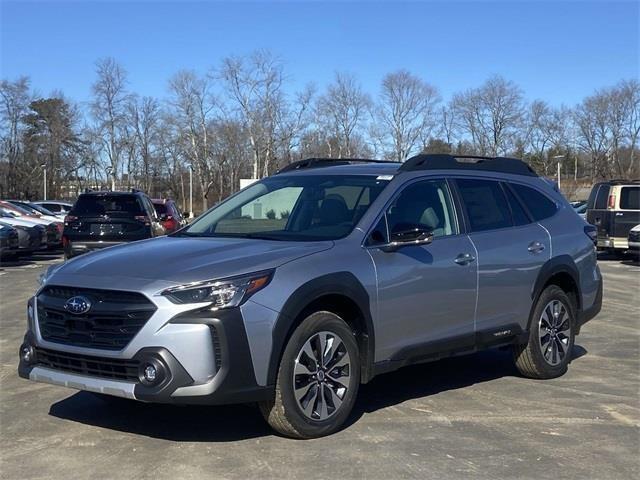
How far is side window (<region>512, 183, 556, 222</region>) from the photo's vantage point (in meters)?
6.94

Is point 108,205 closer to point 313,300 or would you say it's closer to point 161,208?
point 161,208

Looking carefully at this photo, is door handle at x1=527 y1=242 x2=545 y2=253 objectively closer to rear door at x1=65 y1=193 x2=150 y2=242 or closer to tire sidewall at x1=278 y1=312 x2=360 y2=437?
tire sidewall at x1=278 y1=312 x2=360 y2=437

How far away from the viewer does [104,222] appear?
14211mm

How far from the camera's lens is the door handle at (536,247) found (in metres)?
6.57

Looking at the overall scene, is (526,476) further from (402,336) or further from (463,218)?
(463,218)

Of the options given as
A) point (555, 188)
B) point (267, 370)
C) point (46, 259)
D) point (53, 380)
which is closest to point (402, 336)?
point (267, 370)

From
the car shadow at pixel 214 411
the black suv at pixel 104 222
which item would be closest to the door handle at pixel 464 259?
the car shadow at pixel 214 411

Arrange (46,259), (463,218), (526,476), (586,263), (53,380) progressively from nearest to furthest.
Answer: (526,476)
(53,380)
(463,218)
(586,263)
(46,259)

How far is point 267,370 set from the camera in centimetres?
457

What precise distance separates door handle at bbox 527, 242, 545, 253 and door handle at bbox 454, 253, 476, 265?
2.83 feet

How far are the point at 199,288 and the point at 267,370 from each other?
65 cm

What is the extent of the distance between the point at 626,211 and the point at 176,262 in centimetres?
1735

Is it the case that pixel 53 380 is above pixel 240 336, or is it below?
below

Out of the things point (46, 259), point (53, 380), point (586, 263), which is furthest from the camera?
point (46, 259)
